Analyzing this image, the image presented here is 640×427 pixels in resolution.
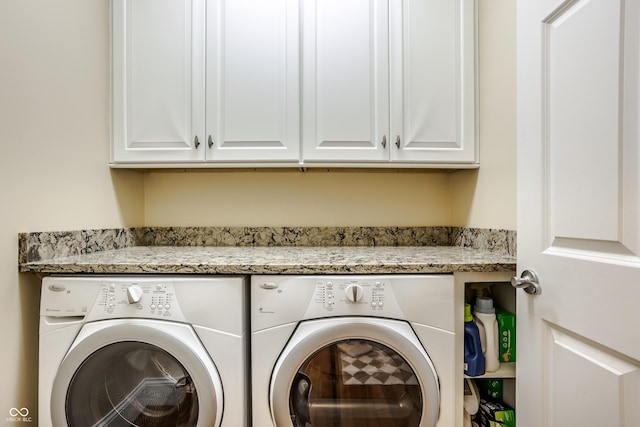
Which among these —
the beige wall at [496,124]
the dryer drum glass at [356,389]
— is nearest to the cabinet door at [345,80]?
the beige wall at [496,124]

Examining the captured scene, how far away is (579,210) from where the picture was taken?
0.69m

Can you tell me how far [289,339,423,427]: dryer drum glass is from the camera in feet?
3.33

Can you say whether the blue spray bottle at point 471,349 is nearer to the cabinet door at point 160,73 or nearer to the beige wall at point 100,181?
the beige wall at point 100,181

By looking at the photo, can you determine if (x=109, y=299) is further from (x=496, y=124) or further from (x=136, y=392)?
(x=496, y=124)

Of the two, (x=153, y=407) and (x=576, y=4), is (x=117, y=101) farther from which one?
(x=576, y=4)

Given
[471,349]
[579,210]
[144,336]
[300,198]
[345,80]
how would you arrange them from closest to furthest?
[579,210]
[144,336]
[471,349]
[345,80]
[300,198]

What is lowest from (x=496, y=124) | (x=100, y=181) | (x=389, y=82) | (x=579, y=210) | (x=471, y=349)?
(x=471, y=349)

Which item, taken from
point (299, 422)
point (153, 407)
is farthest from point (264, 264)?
point (153, 407)

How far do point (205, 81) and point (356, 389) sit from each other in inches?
57.7

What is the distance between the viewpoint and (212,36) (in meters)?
1.35

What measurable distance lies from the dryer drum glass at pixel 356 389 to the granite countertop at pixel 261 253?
295 mm

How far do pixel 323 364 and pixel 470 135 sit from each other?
1209 mm

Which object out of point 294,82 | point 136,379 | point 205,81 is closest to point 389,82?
point 294,82

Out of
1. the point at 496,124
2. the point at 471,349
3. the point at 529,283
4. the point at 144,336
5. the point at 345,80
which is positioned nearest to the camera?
the point at 529,283
